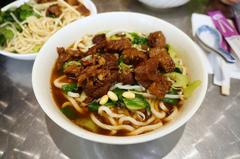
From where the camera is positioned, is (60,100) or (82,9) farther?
(82,9)

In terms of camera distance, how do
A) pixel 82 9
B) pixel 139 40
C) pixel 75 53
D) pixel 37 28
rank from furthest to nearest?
1. pixel 82 9
2. pixel 37 28
3. pixel 139 40
4. pixel 75 53

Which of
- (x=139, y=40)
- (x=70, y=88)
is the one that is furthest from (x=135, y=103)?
(x=139, y=40)

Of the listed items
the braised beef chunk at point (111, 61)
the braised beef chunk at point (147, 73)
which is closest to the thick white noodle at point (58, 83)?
the braised beef chunk at point (111, 61)

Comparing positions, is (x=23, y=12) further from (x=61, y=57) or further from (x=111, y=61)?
(x=111, y=61)

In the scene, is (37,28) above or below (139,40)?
below

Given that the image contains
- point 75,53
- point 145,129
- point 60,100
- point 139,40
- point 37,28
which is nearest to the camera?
point 145,129

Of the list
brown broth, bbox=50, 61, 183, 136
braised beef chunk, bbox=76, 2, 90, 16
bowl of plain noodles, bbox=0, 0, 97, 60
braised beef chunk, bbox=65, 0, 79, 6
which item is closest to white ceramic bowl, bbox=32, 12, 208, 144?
brown broth, bbox=50, 61, 183, 136
